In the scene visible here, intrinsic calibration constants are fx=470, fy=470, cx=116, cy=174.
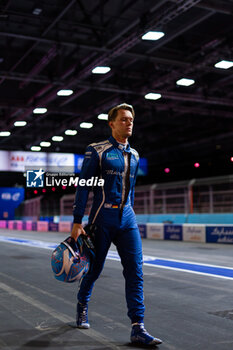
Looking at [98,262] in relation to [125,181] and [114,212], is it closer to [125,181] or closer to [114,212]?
[114,212]

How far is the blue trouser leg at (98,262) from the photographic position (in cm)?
405

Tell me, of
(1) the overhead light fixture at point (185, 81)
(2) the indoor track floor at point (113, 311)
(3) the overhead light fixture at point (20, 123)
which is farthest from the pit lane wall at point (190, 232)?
(2) the indoor track floor at point (113, 311)

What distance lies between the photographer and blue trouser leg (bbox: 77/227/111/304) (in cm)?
405

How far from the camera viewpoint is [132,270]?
13.1 ft

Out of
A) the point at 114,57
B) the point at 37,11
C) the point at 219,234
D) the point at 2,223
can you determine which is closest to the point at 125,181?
the point at 37,11

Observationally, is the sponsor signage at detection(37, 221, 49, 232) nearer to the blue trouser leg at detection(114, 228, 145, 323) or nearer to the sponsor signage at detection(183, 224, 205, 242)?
the sponsor signage at detection(183, 224, 205, 242)

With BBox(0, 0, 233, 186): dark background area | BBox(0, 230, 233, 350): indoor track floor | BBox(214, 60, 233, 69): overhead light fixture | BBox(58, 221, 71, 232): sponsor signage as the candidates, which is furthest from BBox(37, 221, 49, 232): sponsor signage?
BBox(0, 230, 233, 350): indoor track floor

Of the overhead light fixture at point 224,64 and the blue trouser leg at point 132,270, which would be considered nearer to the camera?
the blue trouser leg at point 132,270

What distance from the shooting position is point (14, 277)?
852 centimetres

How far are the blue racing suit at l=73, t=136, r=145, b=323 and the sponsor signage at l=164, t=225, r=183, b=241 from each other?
17.5 meters

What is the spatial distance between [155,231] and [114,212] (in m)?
19.4

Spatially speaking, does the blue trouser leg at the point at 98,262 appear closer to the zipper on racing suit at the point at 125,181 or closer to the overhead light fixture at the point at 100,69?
the zipper on racing suit at the point at 125,181

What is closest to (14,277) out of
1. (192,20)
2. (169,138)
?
(192,20)

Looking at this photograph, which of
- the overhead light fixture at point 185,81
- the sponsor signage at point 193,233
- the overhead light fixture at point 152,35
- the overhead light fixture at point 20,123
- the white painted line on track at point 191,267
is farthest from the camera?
the overhead light fixture at point 20,123
